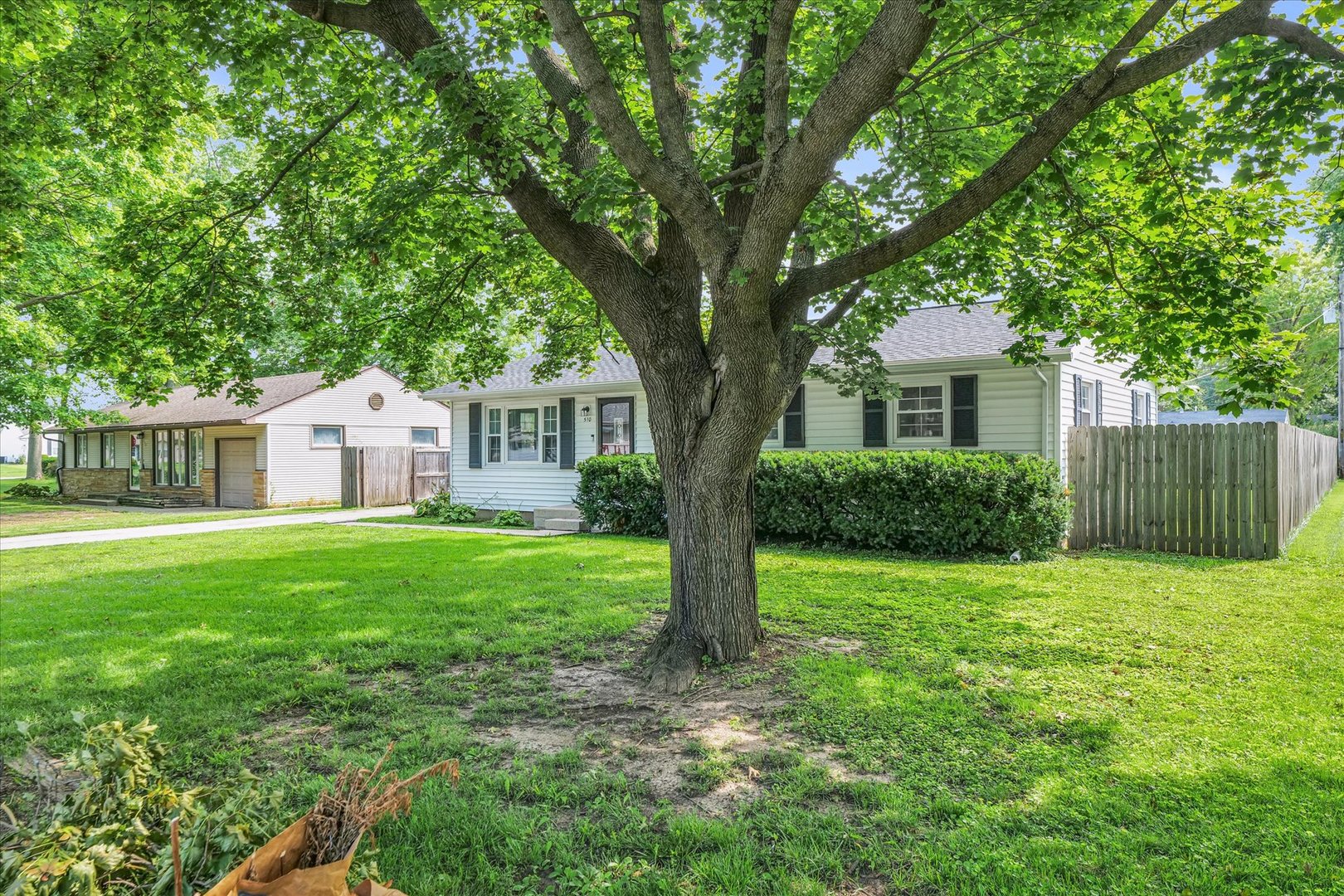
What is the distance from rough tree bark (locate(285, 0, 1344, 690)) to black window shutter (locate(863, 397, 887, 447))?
7.46 metres

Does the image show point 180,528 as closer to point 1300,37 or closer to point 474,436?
point 474,436

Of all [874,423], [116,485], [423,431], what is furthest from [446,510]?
[116,485]

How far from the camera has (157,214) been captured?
633cm

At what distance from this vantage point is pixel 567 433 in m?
16.2

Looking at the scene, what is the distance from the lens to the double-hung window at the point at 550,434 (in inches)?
651

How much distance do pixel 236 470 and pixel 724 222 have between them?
879 inches

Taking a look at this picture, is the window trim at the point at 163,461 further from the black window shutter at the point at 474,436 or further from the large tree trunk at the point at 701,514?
the large tree trunk at the point at 701,514

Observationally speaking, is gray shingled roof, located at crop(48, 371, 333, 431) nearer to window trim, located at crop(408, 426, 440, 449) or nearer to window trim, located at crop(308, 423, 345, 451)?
window trim, located at crop(308, 423, 345, 451)

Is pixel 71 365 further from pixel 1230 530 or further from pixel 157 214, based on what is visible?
pixel 1230 530

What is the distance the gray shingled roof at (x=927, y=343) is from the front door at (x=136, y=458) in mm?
16026

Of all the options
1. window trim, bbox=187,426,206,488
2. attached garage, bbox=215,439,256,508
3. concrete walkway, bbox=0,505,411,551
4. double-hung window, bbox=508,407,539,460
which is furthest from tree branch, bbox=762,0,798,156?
window trim, bbox=187,426,206,488

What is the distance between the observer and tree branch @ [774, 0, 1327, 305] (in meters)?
3.53

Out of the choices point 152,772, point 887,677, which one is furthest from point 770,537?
point 152,772

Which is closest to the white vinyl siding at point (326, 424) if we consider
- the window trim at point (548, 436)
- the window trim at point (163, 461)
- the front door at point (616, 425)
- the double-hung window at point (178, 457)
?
the double-hung window at point (178, 457)
